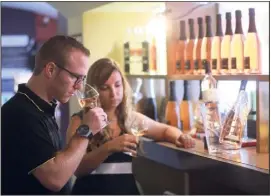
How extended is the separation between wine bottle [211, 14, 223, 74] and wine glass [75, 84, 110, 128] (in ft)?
1.74

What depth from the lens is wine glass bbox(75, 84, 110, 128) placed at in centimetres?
124

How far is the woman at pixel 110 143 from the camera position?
1337mm

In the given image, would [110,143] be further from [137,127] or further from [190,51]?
[190,51]

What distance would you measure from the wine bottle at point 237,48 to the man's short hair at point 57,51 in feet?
2.05

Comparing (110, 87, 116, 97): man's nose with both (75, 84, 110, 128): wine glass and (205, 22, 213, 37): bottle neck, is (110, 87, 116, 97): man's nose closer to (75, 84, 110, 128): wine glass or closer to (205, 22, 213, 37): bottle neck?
(75, 84, 110, 128): wine glass

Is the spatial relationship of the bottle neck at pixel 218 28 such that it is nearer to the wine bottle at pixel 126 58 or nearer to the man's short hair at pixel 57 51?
the wine bottle at pixel 126 58

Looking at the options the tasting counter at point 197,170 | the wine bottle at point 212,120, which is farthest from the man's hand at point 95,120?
the wine bottle at point 212,120

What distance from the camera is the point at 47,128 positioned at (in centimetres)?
114

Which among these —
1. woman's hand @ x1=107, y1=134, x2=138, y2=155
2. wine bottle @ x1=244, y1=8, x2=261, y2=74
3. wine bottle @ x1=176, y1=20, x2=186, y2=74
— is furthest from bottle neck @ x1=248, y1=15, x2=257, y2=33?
woman's hand @ x1=107, y1=134, x2=138, y2=155

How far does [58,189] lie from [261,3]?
100cm

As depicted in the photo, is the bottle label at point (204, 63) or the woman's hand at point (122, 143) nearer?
the woman's hand at point (122, 143)

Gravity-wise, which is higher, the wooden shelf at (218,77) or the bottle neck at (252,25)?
the bottle neck at (252,25)

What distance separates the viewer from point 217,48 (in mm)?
1633

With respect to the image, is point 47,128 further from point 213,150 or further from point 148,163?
point 148,163
